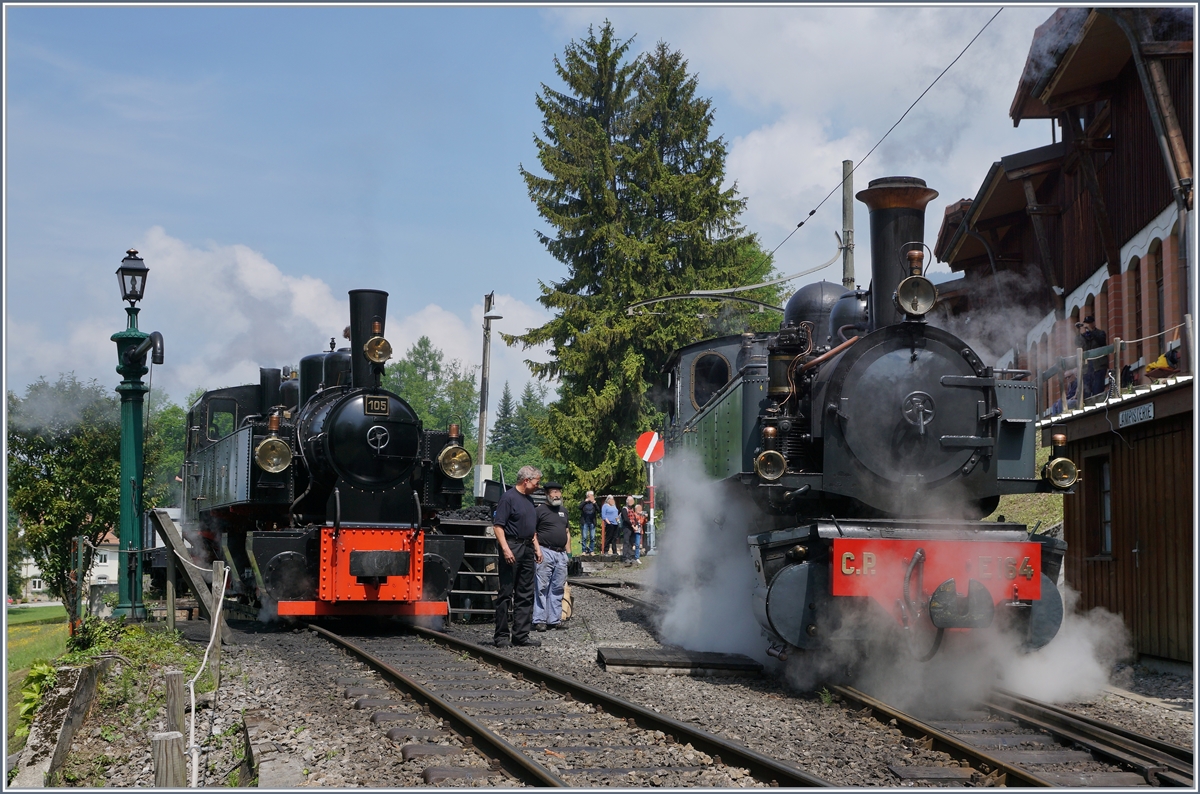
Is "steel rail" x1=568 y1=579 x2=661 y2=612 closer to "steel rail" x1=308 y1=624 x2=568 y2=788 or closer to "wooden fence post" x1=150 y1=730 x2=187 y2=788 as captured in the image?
"steel rail" x1=308 y1=624 x2=568 y2=788

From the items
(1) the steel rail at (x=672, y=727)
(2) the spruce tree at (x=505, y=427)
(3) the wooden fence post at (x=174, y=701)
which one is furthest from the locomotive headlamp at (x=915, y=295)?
(2) the spruce tree at (x=505, y=427)

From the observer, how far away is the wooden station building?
29.8 feet

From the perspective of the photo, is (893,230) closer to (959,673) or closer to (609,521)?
(959,673)

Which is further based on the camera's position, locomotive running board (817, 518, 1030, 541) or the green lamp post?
the green lamp post

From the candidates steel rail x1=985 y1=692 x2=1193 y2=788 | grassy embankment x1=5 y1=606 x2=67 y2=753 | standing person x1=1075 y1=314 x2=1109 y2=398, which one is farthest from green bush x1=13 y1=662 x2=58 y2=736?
standing person x1=1075 y1=314 x2=1109 y2=398

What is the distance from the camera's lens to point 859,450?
7375mm

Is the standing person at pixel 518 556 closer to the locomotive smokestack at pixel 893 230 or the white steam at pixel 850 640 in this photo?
the white steam at pixel 850 640

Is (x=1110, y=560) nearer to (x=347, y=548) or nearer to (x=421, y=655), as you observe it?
(x=421, y=655)

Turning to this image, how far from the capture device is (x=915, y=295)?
24.1ft

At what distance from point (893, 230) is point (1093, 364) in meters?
5.16

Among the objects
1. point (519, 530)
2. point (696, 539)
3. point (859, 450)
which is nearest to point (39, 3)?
point (519, 530)

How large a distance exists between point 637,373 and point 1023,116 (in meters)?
14.0

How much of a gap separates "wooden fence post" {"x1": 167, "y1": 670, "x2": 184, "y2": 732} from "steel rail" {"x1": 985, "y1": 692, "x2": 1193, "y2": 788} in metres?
4.38

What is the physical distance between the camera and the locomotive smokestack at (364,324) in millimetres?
11117
